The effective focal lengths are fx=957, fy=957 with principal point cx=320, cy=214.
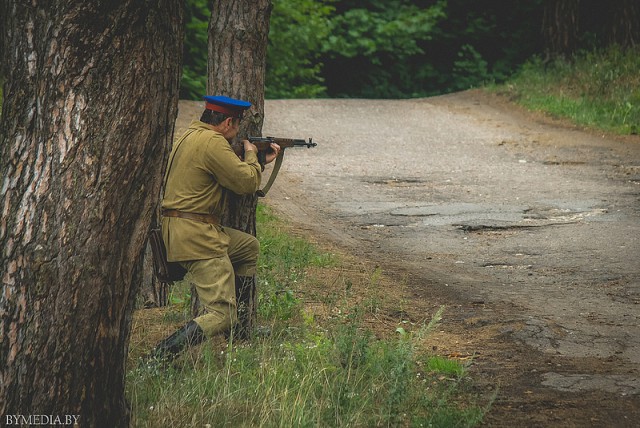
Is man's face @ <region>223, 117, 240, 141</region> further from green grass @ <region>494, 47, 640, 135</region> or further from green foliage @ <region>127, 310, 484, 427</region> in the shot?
green grass @ <region>494, 47, 640, 135</region>

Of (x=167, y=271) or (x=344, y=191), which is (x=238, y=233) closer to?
(x=167, y=271)

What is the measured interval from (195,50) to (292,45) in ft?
14.0

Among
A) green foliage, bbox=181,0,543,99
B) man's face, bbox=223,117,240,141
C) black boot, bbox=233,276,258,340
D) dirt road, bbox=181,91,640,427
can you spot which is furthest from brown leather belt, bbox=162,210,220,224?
green foliage, bbox=181,0,543,99

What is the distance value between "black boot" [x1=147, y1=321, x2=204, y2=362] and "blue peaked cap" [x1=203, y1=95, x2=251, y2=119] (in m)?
1.38

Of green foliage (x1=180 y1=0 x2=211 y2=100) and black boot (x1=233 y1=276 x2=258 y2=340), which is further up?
green foliage (x1=180 y1=0 x2=211 y2=100)

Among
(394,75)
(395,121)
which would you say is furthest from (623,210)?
(394,75)

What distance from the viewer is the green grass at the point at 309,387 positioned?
193 inches

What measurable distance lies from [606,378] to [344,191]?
7.64 meters

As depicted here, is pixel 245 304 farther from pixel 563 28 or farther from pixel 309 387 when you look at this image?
pixel 563 28

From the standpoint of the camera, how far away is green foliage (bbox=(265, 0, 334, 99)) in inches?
989

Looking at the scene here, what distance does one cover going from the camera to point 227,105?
6.20 meters

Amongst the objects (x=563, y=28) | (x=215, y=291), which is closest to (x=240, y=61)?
(x=215, y=291)

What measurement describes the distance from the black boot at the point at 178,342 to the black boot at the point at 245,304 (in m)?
0.58

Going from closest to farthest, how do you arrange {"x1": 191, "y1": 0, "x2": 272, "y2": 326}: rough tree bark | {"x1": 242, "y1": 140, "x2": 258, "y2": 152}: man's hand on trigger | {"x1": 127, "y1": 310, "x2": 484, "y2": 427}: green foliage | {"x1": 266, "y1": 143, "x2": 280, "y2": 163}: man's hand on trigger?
{"x1": 127, "y1": 310, "x2": 484, "y2": 427}: green foliage, {"x1": 242, "y1": 140, "x2": 258, "y2": 152}: man's hand on trigger, {"x1": 266, "y1": 143, "x2": 280, "y2": 163}: man's hand on trigger, {"x1": 191, "y1": 0, "x2": 272, "y2": 326}: rough tree bark
